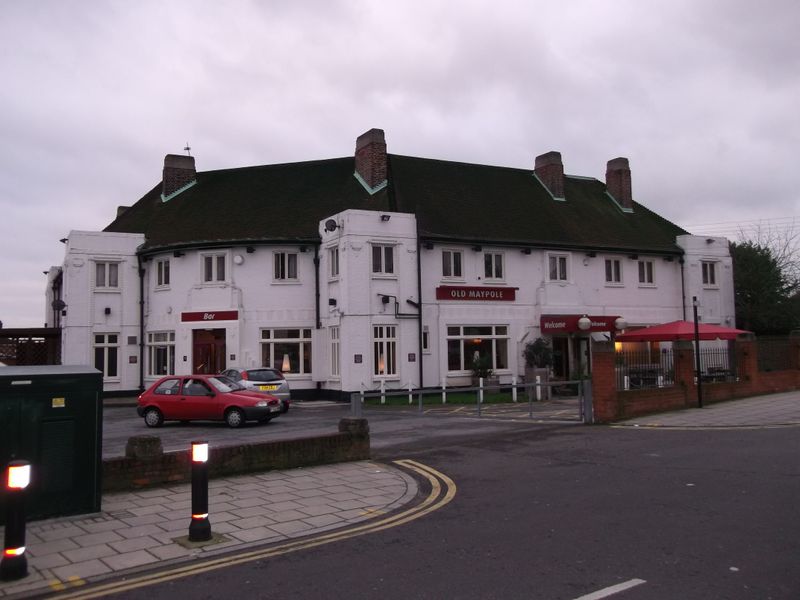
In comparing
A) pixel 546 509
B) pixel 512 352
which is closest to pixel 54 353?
pixel 512 352

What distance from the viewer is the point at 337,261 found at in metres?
27.0

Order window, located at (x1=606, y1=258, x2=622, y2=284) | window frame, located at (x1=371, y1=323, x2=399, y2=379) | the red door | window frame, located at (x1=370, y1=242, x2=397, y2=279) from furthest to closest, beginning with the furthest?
window, located at (x1=606, y1=258, x2=622, y2=284) < the red door < window frame, located at (x1=370, y1=242, x2=397, y2=279) < window frame, located at (x1=371, y1=323, x2=399, y2=379)

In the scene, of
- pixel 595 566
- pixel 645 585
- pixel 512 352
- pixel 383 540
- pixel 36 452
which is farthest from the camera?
pixel 512 352

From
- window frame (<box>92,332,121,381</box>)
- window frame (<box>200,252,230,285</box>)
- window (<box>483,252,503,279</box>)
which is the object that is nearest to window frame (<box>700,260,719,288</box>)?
window (<box>483,252,503,279</box>)

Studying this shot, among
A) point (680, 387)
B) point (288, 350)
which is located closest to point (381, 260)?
point (288, 350)

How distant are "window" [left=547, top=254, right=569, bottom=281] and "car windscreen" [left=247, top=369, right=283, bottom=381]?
13547mm

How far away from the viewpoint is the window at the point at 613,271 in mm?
31891

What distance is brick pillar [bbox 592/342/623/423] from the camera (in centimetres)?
1681

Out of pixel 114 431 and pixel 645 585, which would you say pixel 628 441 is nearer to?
pixel 645 585

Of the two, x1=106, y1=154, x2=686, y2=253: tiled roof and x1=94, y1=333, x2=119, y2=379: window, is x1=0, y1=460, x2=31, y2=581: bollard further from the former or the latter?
x1=94, y1=333, x2=119, y2=379: window

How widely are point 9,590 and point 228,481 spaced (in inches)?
178

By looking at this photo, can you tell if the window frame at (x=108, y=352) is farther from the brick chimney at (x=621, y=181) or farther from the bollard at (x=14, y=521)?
the brick chimney at (x=621, y=181)

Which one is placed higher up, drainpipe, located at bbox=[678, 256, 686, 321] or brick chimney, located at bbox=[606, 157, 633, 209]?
brick chimney, located at bbox=[606, 157, 633, 209]

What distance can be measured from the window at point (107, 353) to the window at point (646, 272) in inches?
967
